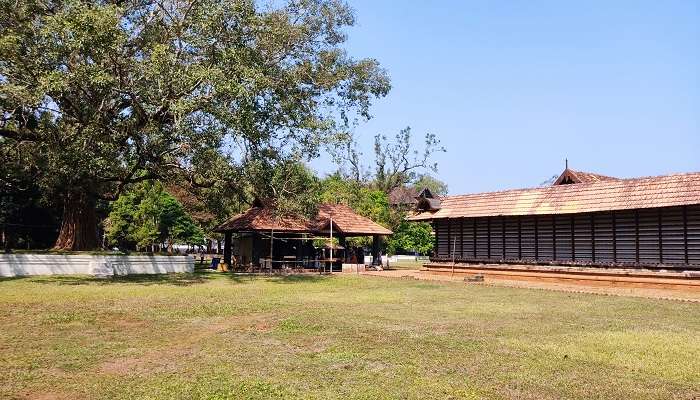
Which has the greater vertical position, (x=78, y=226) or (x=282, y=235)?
(x=78, y=226)

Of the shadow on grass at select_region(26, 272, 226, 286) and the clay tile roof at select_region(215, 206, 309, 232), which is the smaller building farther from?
the shadow on grass at select_region(26, 272, 226, 286)

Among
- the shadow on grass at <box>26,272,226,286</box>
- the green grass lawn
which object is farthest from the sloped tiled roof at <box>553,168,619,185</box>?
the shadow on grass at <box>26,272,226,286</box>

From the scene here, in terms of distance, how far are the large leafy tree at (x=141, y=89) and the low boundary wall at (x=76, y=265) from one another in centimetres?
→ 298

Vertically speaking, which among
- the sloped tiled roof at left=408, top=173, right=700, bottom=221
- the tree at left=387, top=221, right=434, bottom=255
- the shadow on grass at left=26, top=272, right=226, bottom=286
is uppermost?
the sloped tiled roof at left=408, top=173, right=700, bottom=221

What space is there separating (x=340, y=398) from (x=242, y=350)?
9.87ft

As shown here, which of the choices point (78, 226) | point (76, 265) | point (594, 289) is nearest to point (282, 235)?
point (78, 226)

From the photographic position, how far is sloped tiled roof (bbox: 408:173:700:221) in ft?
69.3

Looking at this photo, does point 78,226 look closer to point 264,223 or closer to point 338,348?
point 264,223

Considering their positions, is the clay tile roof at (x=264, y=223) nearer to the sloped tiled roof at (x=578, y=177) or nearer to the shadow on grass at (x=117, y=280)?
the shadow on grass at (x=117, y=280)

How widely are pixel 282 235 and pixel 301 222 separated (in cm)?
128

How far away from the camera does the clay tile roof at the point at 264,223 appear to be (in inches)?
1207

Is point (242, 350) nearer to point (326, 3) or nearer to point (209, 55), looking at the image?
point (209, 55)

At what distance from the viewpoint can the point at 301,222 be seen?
32.4 metres

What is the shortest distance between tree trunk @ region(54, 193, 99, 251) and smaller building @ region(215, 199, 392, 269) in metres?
6.81
